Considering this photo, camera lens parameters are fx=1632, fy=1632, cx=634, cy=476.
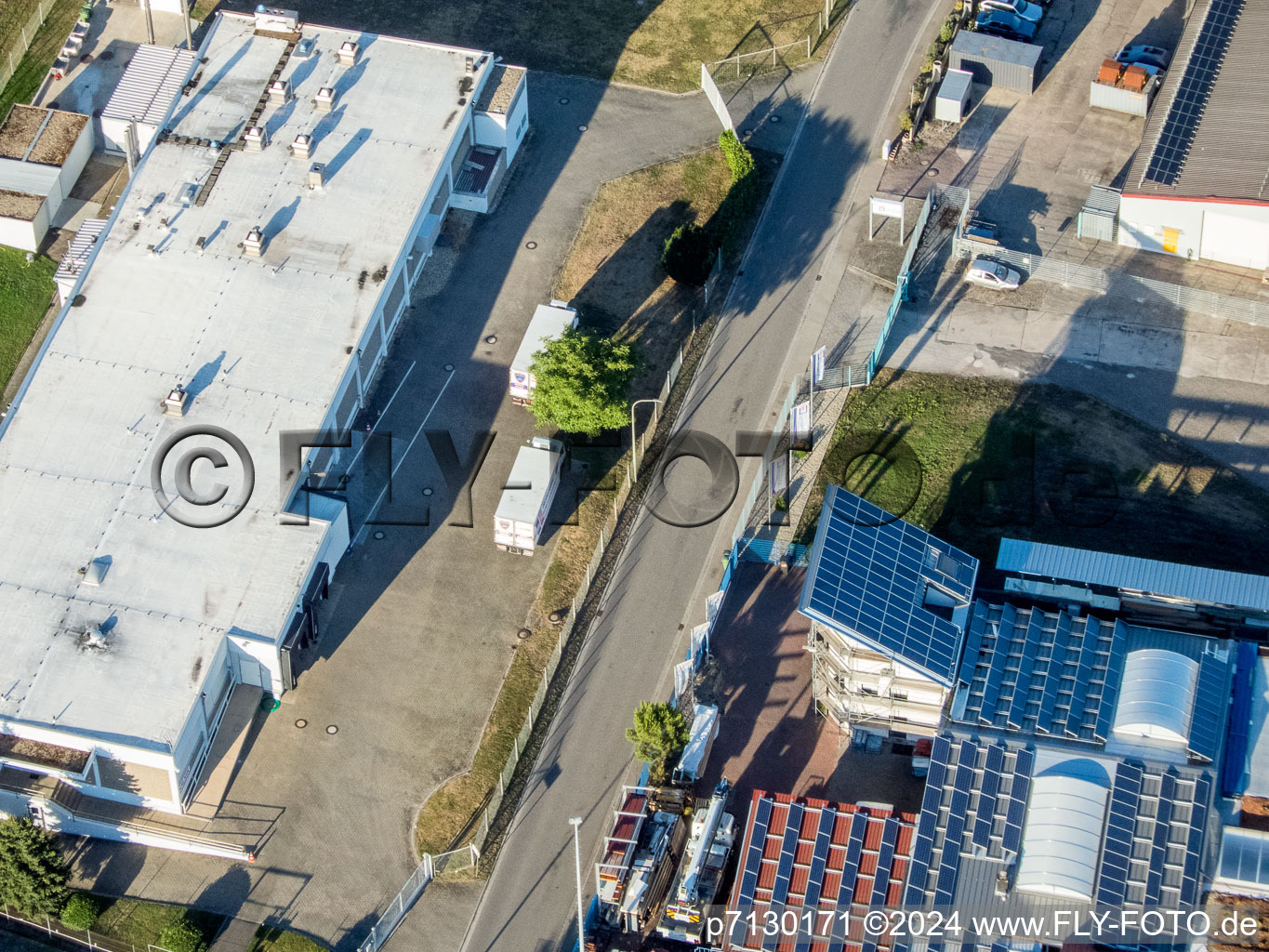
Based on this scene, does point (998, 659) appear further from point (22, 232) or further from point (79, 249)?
point (22, 232)

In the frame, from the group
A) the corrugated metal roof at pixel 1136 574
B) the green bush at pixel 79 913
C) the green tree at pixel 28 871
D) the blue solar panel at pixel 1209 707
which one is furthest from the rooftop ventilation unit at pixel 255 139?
the blue solar panel at pixel 1209 707

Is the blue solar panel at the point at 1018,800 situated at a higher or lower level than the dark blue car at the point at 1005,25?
lower

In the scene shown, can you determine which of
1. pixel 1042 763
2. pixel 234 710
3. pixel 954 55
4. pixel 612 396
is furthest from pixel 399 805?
pixel 954 55

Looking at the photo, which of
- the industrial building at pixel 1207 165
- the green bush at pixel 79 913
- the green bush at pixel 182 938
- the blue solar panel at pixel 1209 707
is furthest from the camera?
the industrial building at pixel 1207 165

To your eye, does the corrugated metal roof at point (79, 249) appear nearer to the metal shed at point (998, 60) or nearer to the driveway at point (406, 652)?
the driveway at point (406, 652)

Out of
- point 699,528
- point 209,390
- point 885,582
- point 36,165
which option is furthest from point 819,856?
point 36,165

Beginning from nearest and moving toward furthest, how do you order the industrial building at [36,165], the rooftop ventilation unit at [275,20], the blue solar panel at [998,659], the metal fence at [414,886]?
the metal fence at [414,886], the blue solar panel at [998,659], the industrial building at [36,165], the rooftop ventilation unit at [275,20]

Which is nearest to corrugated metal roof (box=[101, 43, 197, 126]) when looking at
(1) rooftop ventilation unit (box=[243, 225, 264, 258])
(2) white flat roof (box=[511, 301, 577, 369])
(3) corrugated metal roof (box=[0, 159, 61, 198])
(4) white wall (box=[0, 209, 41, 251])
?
(3) corrugated metal roof (box=[0, 159, 61, 198])

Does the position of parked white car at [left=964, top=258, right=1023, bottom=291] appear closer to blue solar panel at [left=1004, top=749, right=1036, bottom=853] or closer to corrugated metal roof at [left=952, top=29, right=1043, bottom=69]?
corrugated metal roof at [left=952, top=29, right=1043, bottom=69]
